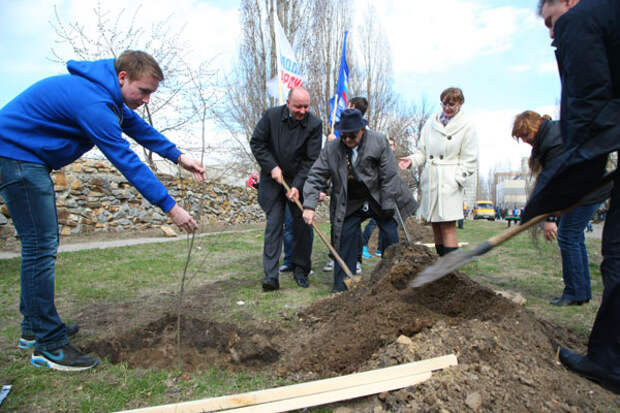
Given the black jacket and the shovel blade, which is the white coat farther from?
the shovel blade

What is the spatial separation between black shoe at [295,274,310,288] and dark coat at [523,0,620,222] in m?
3.05

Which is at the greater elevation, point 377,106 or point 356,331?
point 377,106

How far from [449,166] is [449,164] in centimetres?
2

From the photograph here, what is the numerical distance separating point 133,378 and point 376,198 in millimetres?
2784

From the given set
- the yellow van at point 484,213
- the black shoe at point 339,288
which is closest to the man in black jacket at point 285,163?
Result: the black shoe at point 339,288

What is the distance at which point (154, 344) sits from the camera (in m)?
2.88

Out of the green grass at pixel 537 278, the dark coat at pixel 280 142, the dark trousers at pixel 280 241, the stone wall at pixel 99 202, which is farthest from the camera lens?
the stone wall at pixel 99 202

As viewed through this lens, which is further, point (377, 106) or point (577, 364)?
point (377, 106)

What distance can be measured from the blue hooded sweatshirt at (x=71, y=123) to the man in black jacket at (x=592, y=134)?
226 centimetres

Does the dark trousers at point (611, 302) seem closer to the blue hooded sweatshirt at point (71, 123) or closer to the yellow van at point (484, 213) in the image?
the blue hooded sweatshirt at point (71, 123)

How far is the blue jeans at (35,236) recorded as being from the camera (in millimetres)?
2387

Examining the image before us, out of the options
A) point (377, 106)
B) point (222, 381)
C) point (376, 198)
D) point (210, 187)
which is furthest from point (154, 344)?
point (377, 106)

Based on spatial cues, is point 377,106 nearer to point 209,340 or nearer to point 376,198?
point 376,198

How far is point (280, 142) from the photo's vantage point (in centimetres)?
459
